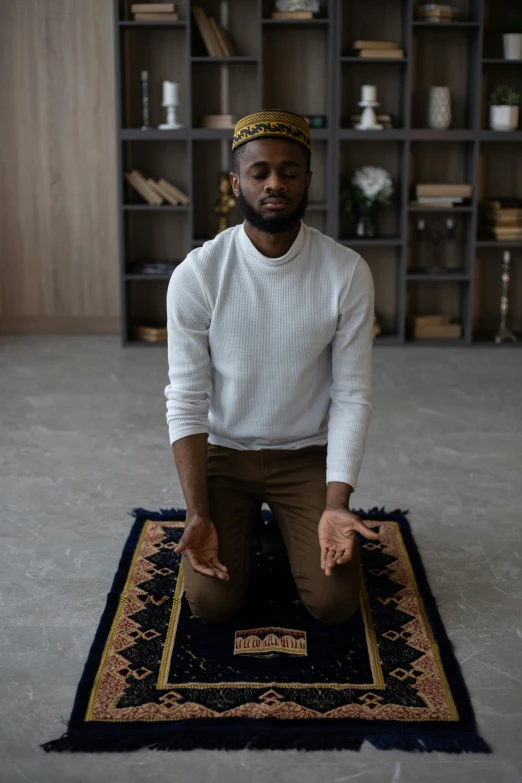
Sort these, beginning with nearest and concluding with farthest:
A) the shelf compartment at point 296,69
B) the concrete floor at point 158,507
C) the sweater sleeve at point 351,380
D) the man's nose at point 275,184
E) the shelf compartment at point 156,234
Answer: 1. the concrete floor at point 158,507
2. the man's nose at point 275,184
3. the sweater sleeve at point 351,380
4. the shelf compartment at point 296,69
5. the shelf compartment at point 156,234

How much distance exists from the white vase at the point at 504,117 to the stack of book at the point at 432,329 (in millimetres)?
1149

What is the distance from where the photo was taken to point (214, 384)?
248cm

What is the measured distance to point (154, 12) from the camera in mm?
5277

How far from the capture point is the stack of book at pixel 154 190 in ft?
18.1

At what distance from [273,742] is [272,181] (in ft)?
3.96

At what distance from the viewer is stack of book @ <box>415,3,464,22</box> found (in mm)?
5336

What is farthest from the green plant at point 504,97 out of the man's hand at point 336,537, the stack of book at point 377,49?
the man's hand at point 336,537

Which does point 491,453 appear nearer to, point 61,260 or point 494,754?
point 494,754

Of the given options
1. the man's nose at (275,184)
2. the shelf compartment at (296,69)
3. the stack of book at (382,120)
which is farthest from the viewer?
the shelf compartment at (296,69)

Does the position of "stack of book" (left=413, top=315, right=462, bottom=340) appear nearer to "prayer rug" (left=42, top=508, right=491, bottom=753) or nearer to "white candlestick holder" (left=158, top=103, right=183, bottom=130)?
"white candlestick holder" (left=158, top=103, right=183, bottom=130)

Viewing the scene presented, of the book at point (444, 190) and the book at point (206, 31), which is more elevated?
the book at point (206, 31)

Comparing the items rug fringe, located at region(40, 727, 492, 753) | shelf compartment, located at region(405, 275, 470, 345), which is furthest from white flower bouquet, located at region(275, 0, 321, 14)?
rug fringe, located at region(40, 727, 492, 753)

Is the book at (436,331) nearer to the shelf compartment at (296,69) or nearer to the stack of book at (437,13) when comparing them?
the shelf compartment at (296,69)

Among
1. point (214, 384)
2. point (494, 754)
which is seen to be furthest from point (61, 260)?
point (494, 754)
